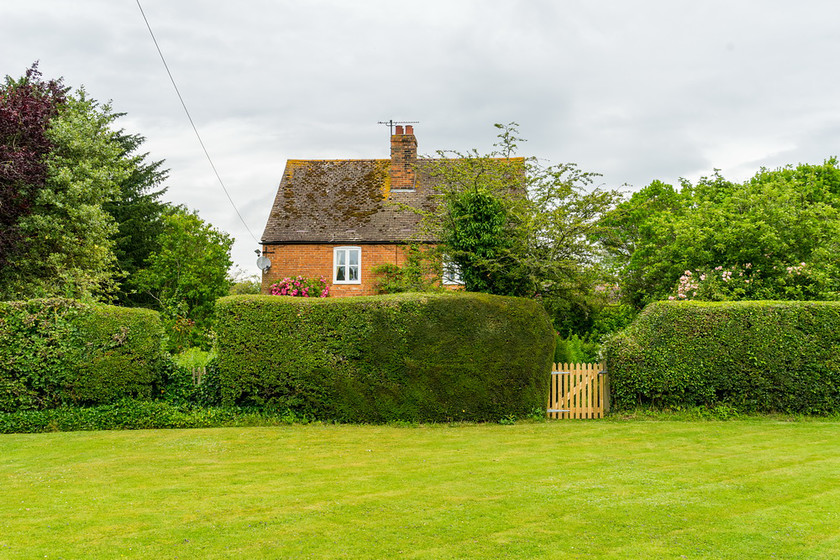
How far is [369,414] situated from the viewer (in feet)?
52.0

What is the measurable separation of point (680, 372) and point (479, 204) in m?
6.41

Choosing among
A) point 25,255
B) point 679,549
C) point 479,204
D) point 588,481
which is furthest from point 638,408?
point 25,255

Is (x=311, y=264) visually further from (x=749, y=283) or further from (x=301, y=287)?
(x=749, y=283)

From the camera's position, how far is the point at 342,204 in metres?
32.1

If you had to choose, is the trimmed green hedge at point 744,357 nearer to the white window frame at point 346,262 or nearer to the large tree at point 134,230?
the white window frame at point 346,262

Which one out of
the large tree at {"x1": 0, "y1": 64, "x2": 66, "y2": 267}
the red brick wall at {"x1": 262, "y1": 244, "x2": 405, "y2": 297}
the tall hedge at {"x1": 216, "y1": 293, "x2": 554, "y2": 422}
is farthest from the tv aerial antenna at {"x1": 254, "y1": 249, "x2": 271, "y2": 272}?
the tall hedge at {"x1": 216, "y1": 293, "x2": 554, "y2": 422}

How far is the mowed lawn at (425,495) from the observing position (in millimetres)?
6746

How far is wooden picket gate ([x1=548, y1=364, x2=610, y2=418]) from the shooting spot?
16922 mm

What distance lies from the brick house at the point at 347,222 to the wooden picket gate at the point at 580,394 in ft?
42.6

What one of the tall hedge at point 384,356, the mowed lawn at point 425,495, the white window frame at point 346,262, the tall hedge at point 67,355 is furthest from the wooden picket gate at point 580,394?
the white window frame at point 346,262

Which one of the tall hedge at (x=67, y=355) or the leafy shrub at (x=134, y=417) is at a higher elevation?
the tall hedge at (x=67, y=355)

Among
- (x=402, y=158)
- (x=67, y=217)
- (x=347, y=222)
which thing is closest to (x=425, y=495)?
(x=67, y=217)

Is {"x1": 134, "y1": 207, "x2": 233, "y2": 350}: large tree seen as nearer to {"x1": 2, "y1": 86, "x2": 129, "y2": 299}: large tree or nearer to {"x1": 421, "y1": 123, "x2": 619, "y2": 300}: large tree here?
{"x1": 2, "y1": 86, "x2": 129, "y2": 299}: large tree

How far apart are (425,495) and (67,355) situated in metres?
10.4
